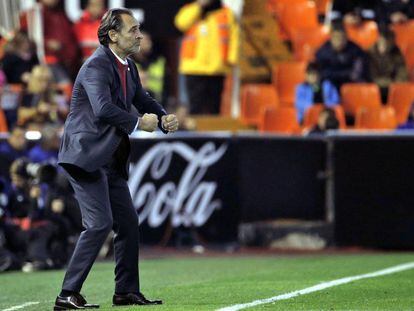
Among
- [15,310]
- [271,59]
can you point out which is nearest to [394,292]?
[15,310]

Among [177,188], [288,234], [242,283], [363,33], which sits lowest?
[288,234]

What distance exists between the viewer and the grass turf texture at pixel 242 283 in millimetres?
8070

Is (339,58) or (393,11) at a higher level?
(393,11)

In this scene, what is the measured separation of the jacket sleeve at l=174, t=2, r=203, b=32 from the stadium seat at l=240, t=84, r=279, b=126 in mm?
1253

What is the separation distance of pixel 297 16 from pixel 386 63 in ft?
7.65

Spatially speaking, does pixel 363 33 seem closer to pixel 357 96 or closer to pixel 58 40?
pixel 357 96

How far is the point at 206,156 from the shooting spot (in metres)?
15.1

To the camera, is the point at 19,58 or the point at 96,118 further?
the point at 19,58

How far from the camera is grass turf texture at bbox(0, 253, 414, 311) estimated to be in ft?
26.5

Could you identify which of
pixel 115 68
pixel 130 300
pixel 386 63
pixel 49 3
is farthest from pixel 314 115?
pixel 115 68

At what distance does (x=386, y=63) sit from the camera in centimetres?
1773

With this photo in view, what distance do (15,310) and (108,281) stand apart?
259cm

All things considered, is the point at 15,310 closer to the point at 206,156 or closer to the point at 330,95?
the point at 206,156

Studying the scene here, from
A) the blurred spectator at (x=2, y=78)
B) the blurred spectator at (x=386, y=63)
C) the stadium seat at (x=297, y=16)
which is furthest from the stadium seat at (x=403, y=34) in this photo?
the blurred spectator at (x=2, y=78)
